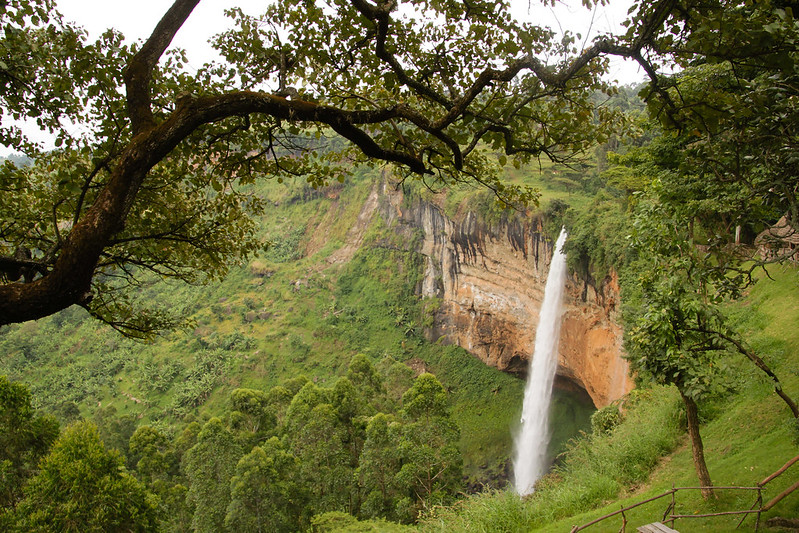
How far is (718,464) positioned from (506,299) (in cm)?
1930

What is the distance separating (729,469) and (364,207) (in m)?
38.3

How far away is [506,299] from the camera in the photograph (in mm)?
26266

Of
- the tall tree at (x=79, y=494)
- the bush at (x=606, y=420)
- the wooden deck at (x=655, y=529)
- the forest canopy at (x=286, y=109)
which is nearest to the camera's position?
the forest canopy at (x=286, y=109)

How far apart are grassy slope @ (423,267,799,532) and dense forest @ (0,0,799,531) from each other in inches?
2.0

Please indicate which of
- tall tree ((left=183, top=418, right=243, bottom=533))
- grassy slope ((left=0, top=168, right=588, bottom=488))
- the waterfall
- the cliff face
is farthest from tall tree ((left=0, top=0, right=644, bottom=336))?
grassy slope ((left=0, top=168, right=588, bottom=488))

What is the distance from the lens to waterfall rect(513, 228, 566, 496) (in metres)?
21.1

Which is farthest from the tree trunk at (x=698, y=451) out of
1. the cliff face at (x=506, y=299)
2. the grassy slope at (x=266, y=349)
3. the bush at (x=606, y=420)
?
the grassy slope at (x=266, y=349)

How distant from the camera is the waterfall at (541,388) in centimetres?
2115

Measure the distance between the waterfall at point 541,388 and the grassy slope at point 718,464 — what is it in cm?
1068

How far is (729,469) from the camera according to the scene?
661cm

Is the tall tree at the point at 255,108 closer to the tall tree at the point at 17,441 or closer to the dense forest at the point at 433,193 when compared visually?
the dense forest at the point at 433,193

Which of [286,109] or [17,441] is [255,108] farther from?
[17,441]

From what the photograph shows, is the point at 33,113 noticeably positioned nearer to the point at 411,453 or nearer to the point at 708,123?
the point at 708,123

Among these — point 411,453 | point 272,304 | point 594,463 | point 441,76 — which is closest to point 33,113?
point 441,76
